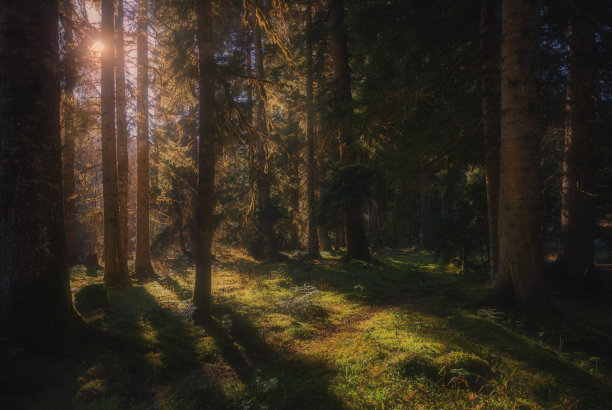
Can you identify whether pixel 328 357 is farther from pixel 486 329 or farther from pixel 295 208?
pixel 295 208

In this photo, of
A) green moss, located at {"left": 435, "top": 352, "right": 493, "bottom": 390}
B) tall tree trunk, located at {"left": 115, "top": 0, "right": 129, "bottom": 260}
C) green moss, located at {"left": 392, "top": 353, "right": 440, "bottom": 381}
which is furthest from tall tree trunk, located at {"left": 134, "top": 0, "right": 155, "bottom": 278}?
green moss, located at {"left": 435, "top": 352, "right": 493, "bottom": 390}

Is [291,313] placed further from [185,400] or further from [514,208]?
[514,208]

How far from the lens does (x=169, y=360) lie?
5.28 metres

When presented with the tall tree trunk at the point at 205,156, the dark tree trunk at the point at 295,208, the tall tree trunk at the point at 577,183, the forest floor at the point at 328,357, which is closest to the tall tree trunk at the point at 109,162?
the forest floor at the point at 328,357

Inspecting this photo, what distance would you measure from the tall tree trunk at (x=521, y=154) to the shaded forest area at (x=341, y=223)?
4 centimetres

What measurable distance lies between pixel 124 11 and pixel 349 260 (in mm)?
13724

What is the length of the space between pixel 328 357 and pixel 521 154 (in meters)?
5.55

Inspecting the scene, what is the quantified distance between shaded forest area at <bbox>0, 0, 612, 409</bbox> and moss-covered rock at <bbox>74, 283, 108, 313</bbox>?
0.18 ft

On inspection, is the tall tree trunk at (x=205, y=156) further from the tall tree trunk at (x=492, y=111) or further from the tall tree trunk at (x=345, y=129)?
the tall tree trunk at (x=345, y=129)

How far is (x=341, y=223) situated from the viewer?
14.7 metres

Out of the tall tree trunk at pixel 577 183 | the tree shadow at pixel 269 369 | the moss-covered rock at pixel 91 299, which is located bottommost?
the tree shadow at pixel 269 369

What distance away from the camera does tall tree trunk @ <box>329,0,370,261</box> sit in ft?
44.6

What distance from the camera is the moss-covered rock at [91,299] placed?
24.6ft

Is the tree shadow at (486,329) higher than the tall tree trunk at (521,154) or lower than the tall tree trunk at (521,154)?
lower
